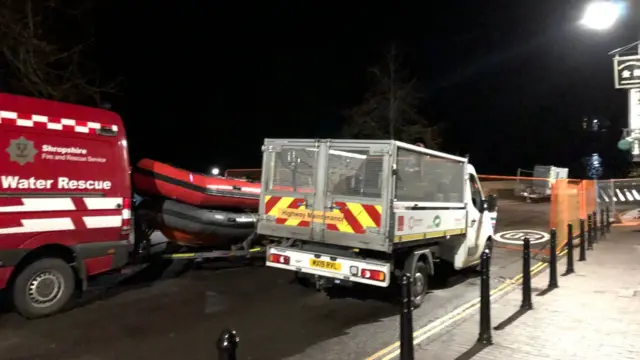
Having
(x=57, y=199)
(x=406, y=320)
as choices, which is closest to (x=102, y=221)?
(x=57, y=199)

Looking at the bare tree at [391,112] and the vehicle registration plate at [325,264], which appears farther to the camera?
the bare tree at [391,112]

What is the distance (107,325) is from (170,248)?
11.1 ft

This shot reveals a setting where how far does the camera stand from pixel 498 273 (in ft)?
32.9

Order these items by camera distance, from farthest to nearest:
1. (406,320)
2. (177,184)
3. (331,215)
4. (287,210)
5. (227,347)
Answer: (177,184)
(287,210)
(331,215)
(406,320)
(227,347)

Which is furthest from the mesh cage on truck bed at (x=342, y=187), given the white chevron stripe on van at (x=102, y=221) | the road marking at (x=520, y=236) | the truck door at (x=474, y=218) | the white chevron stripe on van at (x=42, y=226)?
the road marking at (x=520, y=236)

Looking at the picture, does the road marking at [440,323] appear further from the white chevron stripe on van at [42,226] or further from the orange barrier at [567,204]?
the white chevron stripe on van at [42,226]

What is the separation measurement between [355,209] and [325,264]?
33.2 inches

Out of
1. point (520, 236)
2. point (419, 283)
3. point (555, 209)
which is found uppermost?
point (555, 209)

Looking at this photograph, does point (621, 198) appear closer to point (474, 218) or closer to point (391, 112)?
point (474, 218)

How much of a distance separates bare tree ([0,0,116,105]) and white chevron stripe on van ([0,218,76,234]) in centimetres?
1384

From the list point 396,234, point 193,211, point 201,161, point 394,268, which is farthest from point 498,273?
point 201,161

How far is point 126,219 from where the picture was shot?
7480mm

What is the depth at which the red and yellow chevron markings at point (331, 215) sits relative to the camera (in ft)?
22.0

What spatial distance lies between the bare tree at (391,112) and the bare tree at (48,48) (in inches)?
643
